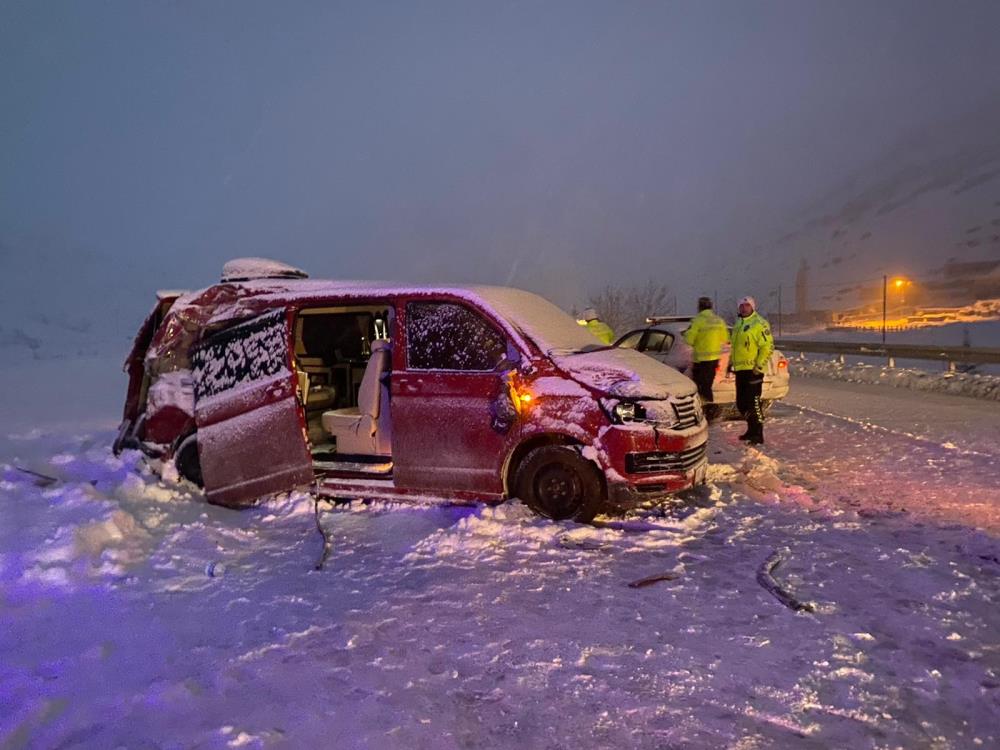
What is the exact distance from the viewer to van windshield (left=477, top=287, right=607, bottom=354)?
5.58 m

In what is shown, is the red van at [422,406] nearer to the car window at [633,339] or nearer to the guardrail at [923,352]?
the car window at [633,339]

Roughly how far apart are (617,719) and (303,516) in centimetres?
357

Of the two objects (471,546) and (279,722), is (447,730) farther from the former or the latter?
(471,546)

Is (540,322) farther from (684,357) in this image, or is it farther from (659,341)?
(659,341)

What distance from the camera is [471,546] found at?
191 inches

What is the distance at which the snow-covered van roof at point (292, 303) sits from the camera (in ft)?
18.9

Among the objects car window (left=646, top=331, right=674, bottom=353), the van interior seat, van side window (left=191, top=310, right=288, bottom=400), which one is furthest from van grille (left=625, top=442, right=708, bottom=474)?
car window (left=646, top=331, right=674, bottom=353)

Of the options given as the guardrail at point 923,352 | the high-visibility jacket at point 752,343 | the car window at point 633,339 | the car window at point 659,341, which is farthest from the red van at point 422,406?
the guardrail at point 923,352

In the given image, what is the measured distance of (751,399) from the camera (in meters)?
8.67

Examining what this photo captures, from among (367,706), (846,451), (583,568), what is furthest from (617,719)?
(846,451)

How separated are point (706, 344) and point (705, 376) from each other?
1.58ft

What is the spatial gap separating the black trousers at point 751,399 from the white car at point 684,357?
864 millimetres

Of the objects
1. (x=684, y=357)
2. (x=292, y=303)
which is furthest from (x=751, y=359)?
(x=292, y=303)

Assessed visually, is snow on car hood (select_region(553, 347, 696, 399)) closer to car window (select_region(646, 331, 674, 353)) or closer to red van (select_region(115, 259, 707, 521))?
red van (select_region(115, 259, 707, 521))
